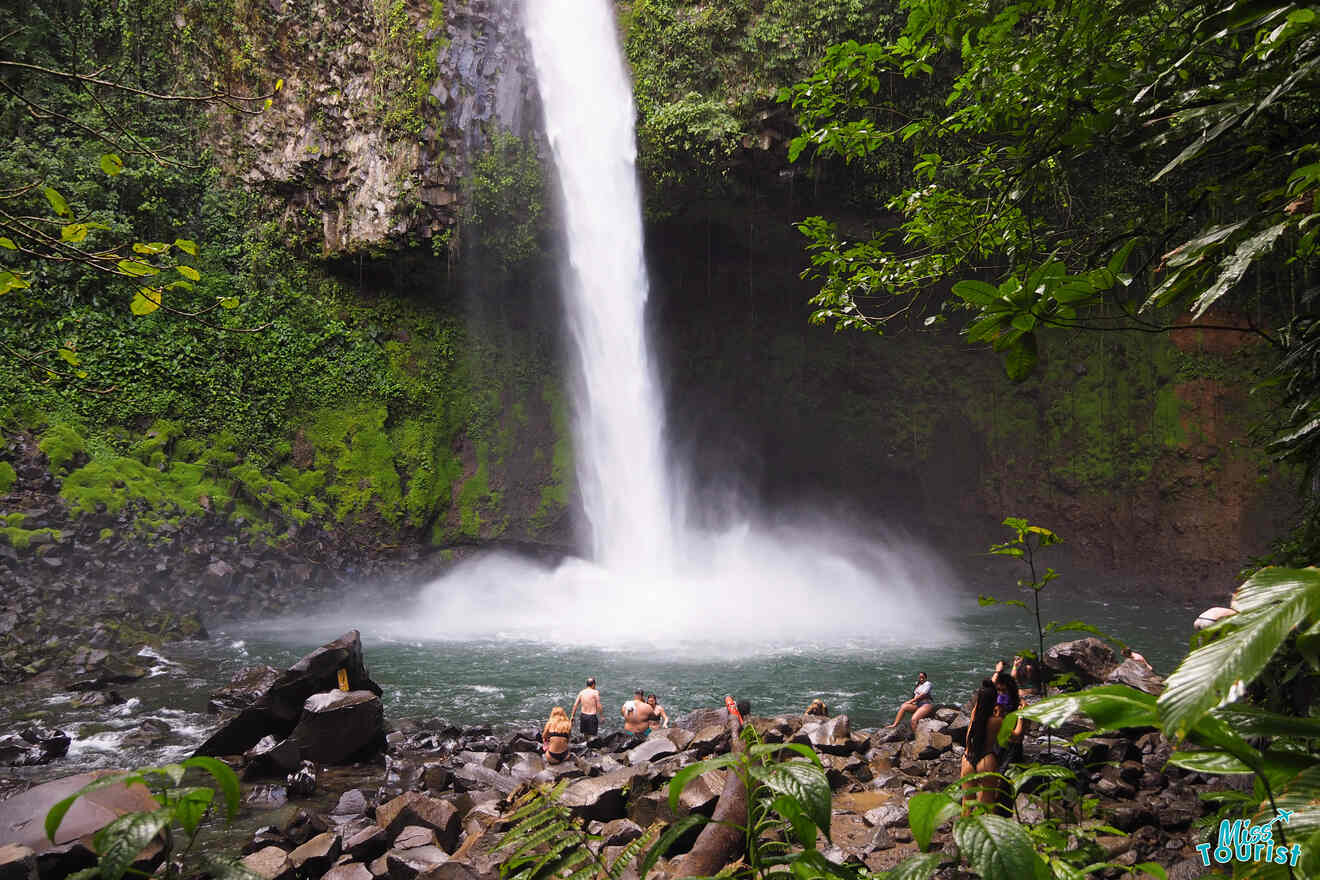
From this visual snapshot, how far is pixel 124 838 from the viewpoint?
1.19 metres

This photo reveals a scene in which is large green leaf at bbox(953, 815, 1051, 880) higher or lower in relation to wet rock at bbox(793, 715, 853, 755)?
higher

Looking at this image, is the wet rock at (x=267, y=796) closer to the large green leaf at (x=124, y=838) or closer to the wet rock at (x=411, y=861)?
the wet rock at (x=411, y=861)

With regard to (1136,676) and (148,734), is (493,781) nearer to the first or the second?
(148,734)

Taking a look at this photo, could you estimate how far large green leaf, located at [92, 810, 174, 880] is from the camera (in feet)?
3.73

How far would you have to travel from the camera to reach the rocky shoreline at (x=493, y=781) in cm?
416

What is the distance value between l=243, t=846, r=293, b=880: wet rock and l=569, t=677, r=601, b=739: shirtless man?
13.9ft

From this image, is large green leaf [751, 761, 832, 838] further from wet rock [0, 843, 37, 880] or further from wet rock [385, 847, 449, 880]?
wet rock [0, 843, 37, 880]

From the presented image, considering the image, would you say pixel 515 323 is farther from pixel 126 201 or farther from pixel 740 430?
pixel 126 201

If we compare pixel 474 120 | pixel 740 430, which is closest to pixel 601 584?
pixel 740 430

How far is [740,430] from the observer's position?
22.1 metres

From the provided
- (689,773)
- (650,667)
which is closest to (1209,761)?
(689,773)

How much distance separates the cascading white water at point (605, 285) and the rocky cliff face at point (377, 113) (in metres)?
1.16

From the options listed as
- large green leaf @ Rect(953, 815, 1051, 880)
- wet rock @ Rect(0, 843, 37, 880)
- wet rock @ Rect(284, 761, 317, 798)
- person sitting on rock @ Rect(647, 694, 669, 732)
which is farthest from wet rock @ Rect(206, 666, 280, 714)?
large green leaf @ Rect(953, 815, 1051, 880)

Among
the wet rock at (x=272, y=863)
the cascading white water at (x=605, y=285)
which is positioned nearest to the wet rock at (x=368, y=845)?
the wet rock at (x=272, y=863)
